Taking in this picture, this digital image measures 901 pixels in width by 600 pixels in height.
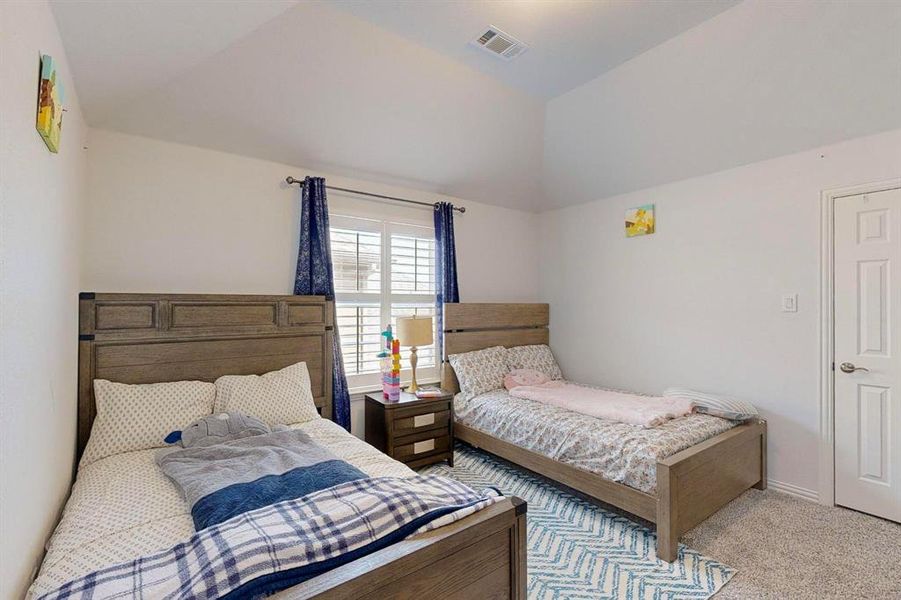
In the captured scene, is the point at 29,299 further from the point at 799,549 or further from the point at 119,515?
the point at 799,549

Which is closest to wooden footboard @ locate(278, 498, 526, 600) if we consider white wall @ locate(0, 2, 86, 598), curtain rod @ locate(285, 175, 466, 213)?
white wall @ locate(0, 2, 86, 598)

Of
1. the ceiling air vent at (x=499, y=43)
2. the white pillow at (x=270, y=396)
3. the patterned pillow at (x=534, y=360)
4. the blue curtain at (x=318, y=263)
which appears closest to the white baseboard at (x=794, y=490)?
the patterned pillow at (x=534, y=360)

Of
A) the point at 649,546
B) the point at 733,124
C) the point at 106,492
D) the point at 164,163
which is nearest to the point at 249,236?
the point at 164,163

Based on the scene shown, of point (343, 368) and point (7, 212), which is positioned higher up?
point (7, 212)

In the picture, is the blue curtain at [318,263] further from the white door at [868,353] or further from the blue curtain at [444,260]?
the white door at [868,353]

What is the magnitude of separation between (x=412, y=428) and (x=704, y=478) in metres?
1.92

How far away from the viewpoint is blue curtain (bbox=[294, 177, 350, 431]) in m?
3.13

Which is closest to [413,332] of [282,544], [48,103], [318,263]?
[318,263]

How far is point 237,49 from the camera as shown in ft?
7.82

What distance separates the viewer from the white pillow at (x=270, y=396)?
252 cm

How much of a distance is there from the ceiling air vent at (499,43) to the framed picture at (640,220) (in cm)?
179

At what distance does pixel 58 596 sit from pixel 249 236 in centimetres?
238

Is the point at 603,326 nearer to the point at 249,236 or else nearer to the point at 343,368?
the point at 343,368

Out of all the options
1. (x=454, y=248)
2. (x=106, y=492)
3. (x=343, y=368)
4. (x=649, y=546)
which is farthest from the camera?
(x=454, y=248)
